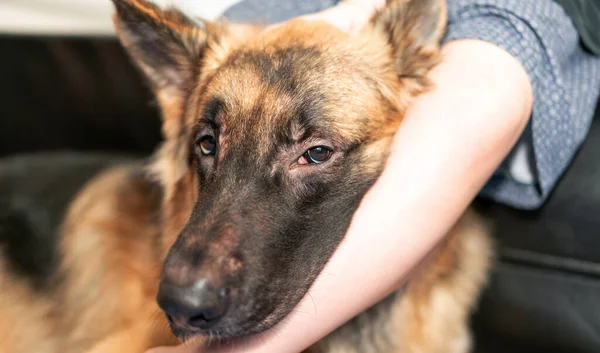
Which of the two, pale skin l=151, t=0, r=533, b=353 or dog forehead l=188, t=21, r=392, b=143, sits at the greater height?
dog forehead l=188, t=21, r=392, b=143

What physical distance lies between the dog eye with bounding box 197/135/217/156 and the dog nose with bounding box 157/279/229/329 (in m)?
0.37

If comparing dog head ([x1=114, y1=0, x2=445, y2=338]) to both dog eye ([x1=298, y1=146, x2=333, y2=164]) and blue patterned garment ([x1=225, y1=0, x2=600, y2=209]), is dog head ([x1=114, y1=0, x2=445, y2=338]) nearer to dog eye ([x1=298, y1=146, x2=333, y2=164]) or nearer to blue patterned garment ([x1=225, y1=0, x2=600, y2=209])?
dog eye ([x1=298, y1=146, x2=333, y2=164])

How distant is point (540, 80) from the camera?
121 cm

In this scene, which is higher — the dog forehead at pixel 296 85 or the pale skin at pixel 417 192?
the dog forehead at pixel 296 85

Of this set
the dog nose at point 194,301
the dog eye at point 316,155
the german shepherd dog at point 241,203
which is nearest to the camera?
the dog nose at point 194,301

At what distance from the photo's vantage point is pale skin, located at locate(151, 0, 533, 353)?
A: 3.40ft

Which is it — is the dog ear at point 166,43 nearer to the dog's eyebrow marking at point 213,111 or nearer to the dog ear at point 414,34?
the dog's eyebrow marking at point 213,111

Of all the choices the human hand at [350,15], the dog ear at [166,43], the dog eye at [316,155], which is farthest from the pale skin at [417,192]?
the dog ear at [166,43]

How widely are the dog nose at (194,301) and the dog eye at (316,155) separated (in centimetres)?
33

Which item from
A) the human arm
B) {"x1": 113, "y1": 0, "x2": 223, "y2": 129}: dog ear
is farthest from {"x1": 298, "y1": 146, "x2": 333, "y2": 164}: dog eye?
{"x1": 113, "y1": 0, "x2": 223, "y2": 129}: dog ear

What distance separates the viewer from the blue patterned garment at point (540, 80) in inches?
47.3

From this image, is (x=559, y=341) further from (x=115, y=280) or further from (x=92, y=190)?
(x=92, y=190)

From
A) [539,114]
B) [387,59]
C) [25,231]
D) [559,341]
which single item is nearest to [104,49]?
[25,231]

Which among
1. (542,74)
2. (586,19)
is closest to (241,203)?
(542,74)
